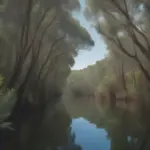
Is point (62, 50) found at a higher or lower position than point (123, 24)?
higher

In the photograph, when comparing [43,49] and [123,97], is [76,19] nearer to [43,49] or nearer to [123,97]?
[43,49]

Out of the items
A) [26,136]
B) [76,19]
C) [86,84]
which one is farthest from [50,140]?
[86,84]

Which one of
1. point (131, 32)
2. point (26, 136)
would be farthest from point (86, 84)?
point (26, 136)

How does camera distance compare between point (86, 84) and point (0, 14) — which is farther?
point (86, 84)

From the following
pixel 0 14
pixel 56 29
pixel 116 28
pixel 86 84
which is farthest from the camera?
pixel 86 84

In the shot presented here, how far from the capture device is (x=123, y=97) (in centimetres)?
1523

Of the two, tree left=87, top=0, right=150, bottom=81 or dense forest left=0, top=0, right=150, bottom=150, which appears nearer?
dense forest left=0, top=0, right=150, bottom=150

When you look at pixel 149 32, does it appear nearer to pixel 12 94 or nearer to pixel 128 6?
pixel 128 6

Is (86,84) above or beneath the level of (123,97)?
above

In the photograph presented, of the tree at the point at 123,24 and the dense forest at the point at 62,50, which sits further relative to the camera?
the tree at the point at 123,24

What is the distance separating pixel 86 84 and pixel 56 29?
576 cm

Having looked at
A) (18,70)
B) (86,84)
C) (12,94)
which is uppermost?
(86,84)

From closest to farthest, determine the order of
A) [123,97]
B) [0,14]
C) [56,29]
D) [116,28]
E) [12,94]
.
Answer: [12,94] < [0,14] < [116,28] < [56,29] < [123,97]

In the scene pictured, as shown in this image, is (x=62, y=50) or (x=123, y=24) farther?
(x=62, y=50)
